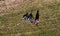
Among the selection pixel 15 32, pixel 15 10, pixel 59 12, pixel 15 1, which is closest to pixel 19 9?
pixel 15 10

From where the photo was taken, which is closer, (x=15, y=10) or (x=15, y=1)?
(x=15, y=10)

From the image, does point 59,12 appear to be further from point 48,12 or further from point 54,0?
point 54,0

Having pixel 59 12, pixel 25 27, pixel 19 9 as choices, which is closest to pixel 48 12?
pixel 59 12

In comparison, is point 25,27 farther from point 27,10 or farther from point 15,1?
point 15,1

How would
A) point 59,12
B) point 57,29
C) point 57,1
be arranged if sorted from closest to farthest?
point 57,29 → point 59,12 → point 57,1

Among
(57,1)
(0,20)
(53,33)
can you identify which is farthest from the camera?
(57,1)

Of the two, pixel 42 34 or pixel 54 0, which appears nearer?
pixel 42 34
